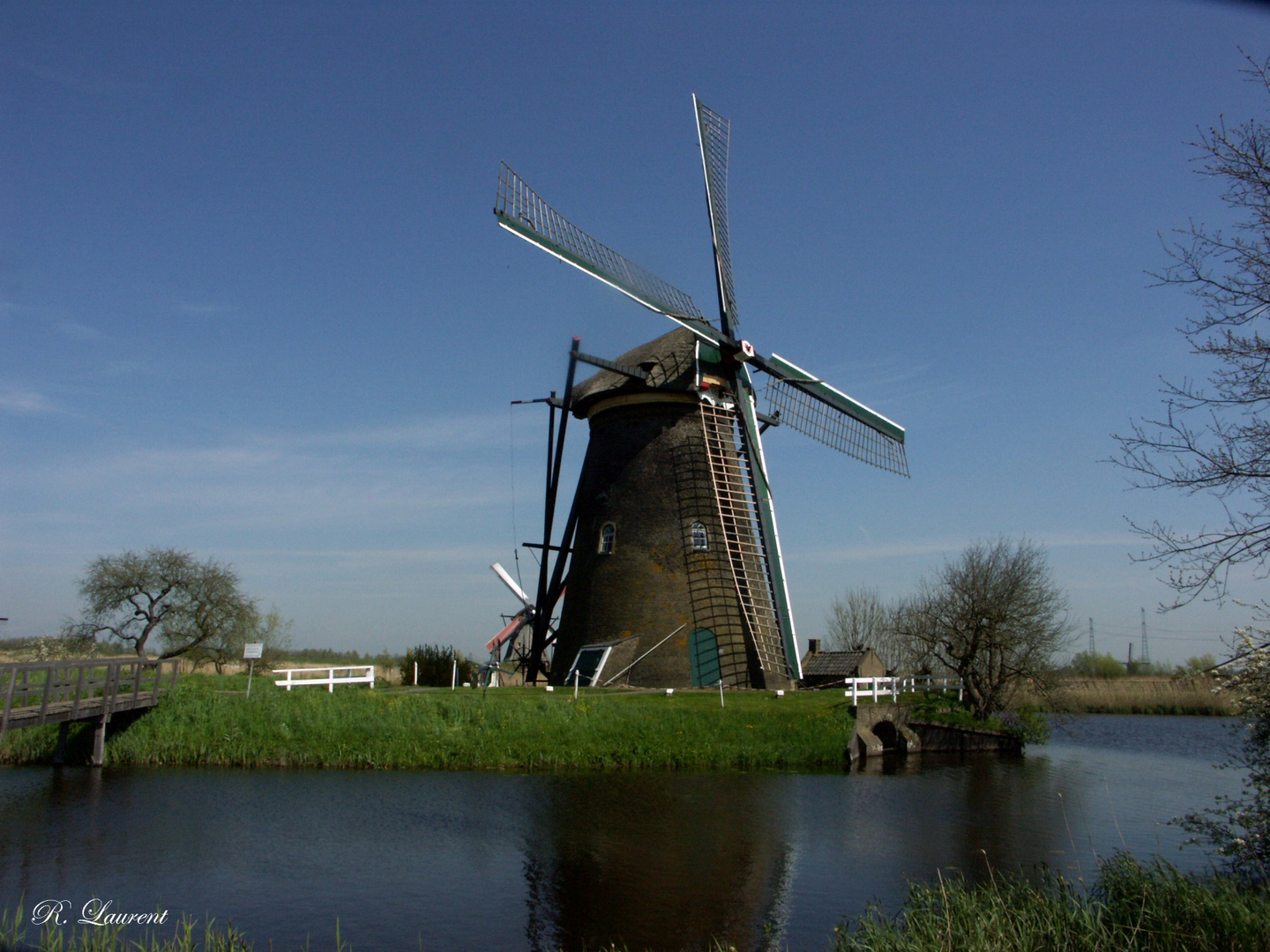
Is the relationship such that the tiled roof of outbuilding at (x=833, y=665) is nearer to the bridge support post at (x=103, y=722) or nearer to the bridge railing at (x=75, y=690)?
the bridge railing at (x=75, y=690)

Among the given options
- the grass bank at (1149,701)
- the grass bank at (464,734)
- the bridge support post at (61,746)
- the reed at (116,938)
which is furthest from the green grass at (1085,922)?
the grass bank at (1149,701)

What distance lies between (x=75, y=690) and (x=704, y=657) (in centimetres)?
1069

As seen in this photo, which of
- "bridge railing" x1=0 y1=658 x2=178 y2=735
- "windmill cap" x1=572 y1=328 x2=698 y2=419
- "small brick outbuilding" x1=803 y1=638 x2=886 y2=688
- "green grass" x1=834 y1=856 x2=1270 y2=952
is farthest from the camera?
"small brick outbuilding" x1=803 y1=638 x2=886 y2=688

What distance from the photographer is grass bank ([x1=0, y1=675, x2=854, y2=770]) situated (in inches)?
551

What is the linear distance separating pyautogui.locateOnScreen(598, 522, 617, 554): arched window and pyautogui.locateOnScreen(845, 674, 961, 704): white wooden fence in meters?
5.46

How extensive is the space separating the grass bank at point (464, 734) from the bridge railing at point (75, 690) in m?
0.52

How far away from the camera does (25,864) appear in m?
8.05

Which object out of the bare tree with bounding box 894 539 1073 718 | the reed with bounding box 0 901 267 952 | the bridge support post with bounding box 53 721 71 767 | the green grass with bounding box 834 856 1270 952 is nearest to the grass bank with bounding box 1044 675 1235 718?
the bare tree with bounding box 894 539 1073 718

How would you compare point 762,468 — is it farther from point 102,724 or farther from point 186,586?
point 186,586

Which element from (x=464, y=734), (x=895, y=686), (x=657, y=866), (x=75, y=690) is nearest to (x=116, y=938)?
(x=657, y=866)

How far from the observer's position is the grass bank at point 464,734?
1399 cm

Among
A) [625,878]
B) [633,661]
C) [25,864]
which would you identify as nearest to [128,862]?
[25,864]

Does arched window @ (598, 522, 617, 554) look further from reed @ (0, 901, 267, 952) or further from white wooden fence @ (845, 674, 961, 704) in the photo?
reed @ (0, 901, 267, 952)

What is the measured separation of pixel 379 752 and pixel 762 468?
942cm
